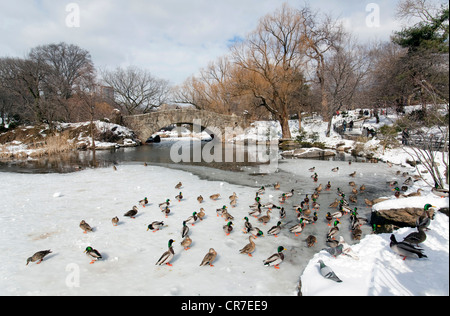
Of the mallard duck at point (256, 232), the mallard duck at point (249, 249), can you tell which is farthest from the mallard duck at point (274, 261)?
the mallard duck at point (256, 232)

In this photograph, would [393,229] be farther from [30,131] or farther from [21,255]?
[30,131]

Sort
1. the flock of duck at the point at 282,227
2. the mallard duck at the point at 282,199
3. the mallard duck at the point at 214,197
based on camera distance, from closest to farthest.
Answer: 1. the flock of duck at the point at 282,227
2. the mallard duck at the point at 282,199
3. the mallard duck at the point at 214,197

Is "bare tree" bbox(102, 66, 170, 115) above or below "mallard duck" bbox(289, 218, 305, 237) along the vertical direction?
above

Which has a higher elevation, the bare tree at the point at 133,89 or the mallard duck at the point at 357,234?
the bare tree at the point at 133,89

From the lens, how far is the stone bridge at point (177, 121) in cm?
3209

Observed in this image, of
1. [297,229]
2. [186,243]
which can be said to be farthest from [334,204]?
[186,243]

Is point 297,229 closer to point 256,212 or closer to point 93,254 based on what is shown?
point 256,212

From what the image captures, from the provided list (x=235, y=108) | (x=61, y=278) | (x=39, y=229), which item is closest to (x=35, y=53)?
(x=235, y=108)

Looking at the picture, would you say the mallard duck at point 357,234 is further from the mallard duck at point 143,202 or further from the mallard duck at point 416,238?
the mallard duck at point 143,202

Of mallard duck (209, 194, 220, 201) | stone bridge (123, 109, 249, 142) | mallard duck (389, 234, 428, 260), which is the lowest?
mallard duck (209, 194, 220, 201)

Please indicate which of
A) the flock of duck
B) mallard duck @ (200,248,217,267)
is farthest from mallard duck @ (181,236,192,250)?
mallard duck @ (200,248,217,267)

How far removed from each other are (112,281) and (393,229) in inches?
273

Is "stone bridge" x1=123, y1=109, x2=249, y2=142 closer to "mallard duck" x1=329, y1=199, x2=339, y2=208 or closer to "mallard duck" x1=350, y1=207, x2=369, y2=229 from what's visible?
"mallard duck" x1=329, y1=199, x2=339, y2=208

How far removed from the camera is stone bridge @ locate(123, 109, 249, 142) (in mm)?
32094
